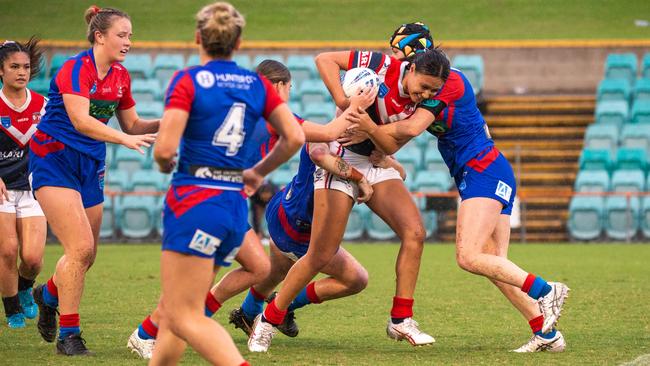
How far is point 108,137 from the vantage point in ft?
21.1

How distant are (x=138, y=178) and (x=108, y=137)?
12.5m

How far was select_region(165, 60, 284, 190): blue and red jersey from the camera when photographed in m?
4.71

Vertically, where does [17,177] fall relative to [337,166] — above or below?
below

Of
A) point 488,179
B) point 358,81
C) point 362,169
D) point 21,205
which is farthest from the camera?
point 21,205

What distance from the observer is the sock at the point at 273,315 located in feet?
23.0

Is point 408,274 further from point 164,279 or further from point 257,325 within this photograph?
point 164,279

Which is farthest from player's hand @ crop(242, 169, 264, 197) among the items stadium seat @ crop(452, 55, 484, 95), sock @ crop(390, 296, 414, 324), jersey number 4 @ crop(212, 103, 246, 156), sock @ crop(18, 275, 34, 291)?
stadium seat @ crop(452, 55, 484, 95)

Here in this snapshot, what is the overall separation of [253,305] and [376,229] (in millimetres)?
11099

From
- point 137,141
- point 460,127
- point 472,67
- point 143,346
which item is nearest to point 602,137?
point 472,67

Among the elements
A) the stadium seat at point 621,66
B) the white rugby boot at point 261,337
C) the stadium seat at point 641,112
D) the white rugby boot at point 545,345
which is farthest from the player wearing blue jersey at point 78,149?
the stadium seat at point 621,66

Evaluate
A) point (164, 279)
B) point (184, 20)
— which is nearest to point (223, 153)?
point (164, 279)

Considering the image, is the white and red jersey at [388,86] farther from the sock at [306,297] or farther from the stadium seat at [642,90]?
the stadium seat at [642,90]

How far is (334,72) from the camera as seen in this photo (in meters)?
6.90

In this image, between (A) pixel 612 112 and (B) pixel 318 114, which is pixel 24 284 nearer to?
(B) pixel 318 114
